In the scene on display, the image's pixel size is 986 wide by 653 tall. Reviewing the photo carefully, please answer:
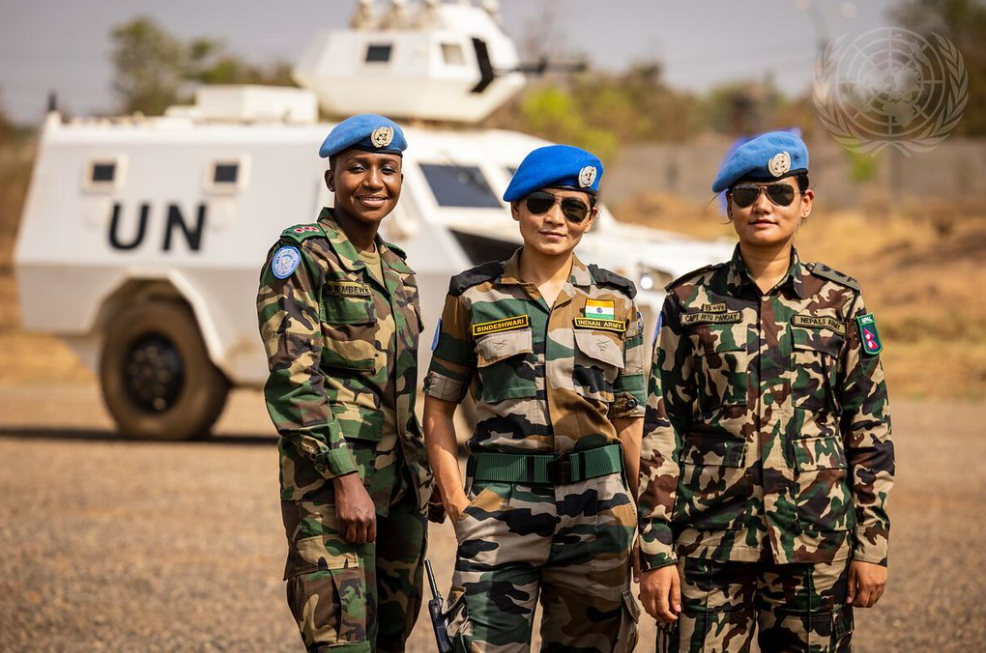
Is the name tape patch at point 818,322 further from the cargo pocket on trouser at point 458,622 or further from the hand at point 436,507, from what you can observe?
the hand at point 436,507

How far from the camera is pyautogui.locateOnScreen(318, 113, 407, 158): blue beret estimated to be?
14.2 feet

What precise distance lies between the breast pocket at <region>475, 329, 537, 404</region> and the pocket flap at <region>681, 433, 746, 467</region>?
402 mm

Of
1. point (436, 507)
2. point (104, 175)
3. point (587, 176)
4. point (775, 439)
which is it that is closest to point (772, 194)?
point (587, 176)

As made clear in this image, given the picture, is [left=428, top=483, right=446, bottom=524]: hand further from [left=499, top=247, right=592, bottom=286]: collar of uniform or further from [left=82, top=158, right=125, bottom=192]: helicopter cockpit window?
[left=82, top=158, right=125, bottom=192]: helicopter cockpit window

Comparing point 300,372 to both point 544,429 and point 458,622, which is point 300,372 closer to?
point 544,429

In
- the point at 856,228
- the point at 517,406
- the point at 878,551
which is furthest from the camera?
the point at 856,228

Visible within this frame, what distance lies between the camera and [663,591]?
12.2ft

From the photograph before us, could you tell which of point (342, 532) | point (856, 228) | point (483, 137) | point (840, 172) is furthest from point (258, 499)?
point (840, 172)

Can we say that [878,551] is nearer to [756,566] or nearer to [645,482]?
[756,566]

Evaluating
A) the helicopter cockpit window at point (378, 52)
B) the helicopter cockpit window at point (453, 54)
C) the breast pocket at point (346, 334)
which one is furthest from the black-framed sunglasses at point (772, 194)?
the helicopter cockpit window at point (378, 52)

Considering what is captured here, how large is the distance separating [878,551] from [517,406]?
913 millimetres

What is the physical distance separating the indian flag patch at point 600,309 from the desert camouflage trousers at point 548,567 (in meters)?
0.40

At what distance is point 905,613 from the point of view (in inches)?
255

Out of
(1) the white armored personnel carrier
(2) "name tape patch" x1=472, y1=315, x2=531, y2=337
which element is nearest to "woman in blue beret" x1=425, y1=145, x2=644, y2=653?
(2) "name tape patch" x1=472, y1=315, x2=531, y2=337
